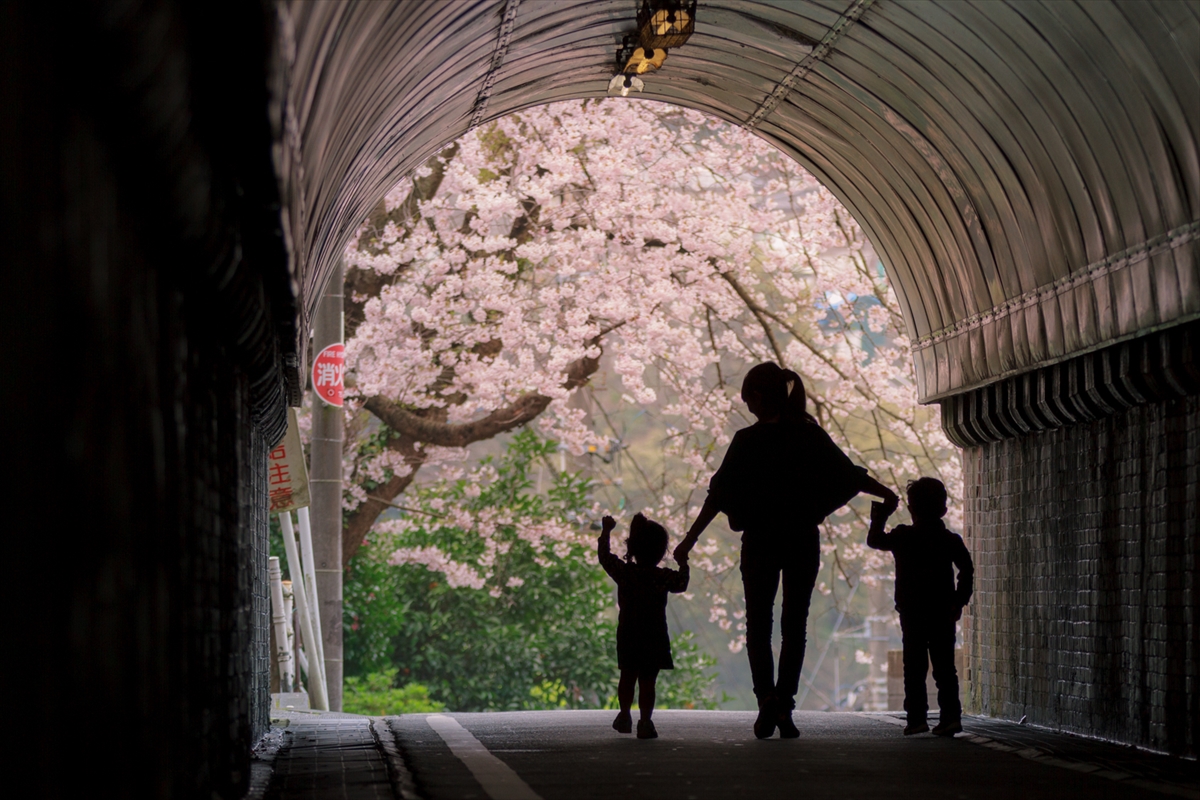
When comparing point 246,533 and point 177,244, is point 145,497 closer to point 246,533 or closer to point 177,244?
point 177,244

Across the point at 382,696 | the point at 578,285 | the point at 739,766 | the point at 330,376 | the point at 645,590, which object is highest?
the point at 578,285

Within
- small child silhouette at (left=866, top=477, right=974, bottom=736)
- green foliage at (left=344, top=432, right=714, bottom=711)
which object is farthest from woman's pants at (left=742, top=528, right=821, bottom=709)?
green foliage at (left=344, top=432, right=714, bottom=711)

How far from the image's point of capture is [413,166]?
1057cm

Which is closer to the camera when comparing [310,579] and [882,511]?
[882,511]

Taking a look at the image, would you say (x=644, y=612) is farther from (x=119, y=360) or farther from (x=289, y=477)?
(x=119, y=360)

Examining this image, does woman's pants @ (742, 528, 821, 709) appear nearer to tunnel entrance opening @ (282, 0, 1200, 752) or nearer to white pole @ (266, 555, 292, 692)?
tunnel entrance opening @ (282, 0, 1200, 752)

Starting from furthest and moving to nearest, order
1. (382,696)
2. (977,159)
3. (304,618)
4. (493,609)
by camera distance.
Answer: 1. (493,609)
2. (382,696)
3. (304,618)
4. (977,159)

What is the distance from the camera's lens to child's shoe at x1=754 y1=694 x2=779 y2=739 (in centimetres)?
732

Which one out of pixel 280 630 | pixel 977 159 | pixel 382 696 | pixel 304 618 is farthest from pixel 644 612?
pixel 382 696

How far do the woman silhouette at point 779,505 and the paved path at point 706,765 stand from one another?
41cm

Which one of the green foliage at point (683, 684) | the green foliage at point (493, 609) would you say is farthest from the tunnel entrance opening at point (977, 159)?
the green foliage at point (683, 684)

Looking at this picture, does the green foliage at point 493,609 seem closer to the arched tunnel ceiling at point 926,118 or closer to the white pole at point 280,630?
the white pole at point 280,630

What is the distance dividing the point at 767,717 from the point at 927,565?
1.25 metres

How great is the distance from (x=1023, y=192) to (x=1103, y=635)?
8.33 ft
